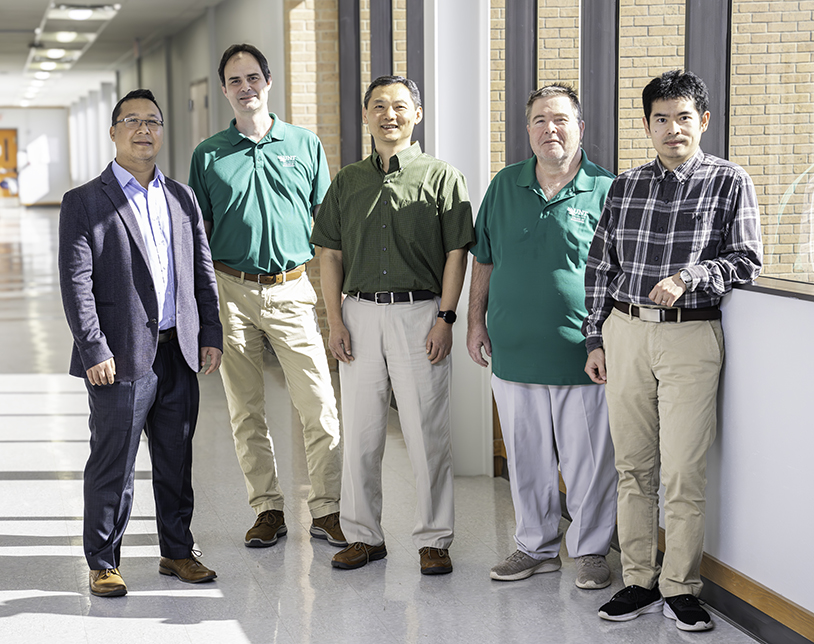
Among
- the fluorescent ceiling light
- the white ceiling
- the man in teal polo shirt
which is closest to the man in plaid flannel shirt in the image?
the man in teal polo shirt

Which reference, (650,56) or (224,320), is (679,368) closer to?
(650,56)

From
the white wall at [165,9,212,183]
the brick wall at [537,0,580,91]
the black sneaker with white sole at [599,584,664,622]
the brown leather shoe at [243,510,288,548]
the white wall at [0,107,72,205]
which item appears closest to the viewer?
the black sneaker with white sole at [599,584,664,622]

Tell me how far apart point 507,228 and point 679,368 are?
77cm

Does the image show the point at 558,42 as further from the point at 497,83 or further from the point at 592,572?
the point at 592,572

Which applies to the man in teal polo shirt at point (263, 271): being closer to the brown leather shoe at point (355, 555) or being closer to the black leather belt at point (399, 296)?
the brown leather shoe at point (355, 555)

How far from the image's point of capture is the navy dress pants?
3.11 m

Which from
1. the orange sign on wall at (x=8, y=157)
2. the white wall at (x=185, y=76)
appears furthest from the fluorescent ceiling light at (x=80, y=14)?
the orange sign on wall at (x=8, y=157)

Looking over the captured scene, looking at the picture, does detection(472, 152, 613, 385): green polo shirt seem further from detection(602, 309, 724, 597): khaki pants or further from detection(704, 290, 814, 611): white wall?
detection(704, 290, 814, 611): white wall

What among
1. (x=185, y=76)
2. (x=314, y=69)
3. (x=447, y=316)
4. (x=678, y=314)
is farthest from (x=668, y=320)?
(x=185, y=76)

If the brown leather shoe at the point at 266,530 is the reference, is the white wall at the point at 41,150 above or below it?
above

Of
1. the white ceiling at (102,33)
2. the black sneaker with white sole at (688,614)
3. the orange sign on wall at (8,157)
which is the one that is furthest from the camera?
the orange sign on wall at (8,157)

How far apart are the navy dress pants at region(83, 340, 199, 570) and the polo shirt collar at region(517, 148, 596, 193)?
52.3 inches

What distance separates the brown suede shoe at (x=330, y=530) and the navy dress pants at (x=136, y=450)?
1.82 ft

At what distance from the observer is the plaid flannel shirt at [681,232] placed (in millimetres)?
2717
